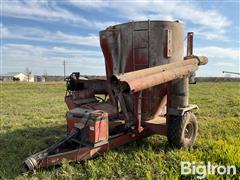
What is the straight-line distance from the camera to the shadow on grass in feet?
15.3

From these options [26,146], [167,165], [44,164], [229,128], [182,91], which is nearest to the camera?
[44,164]

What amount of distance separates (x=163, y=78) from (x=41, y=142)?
3.06 m

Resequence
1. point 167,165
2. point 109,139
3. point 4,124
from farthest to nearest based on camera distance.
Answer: point 4,124 → point 109,139 → point 167,165

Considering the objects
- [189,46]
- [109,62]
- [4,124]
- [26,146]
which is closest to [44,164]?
[26,146]

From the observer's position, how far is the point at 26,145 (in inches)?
229

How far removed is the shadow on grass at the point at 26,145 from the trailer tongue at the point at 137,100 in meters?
0.25

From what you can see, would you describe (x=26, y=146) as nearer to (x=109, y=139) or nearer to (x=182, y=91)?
(x=109, y=139)

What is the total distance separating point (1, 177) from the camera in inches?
167

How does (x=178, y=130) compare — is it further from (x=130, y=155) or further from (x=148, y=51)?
(x=148, y=51)

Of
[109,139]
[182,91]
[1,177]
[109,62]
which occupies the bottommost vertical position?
[1,177]

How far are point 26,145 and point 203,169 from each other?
3505 millimetres

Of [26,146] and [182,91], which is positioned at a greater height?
[182,91]

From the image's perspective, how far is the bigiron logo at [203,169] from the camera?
4.05 m

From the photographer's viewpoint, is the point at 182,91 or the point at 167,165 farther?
the point at 182,91
